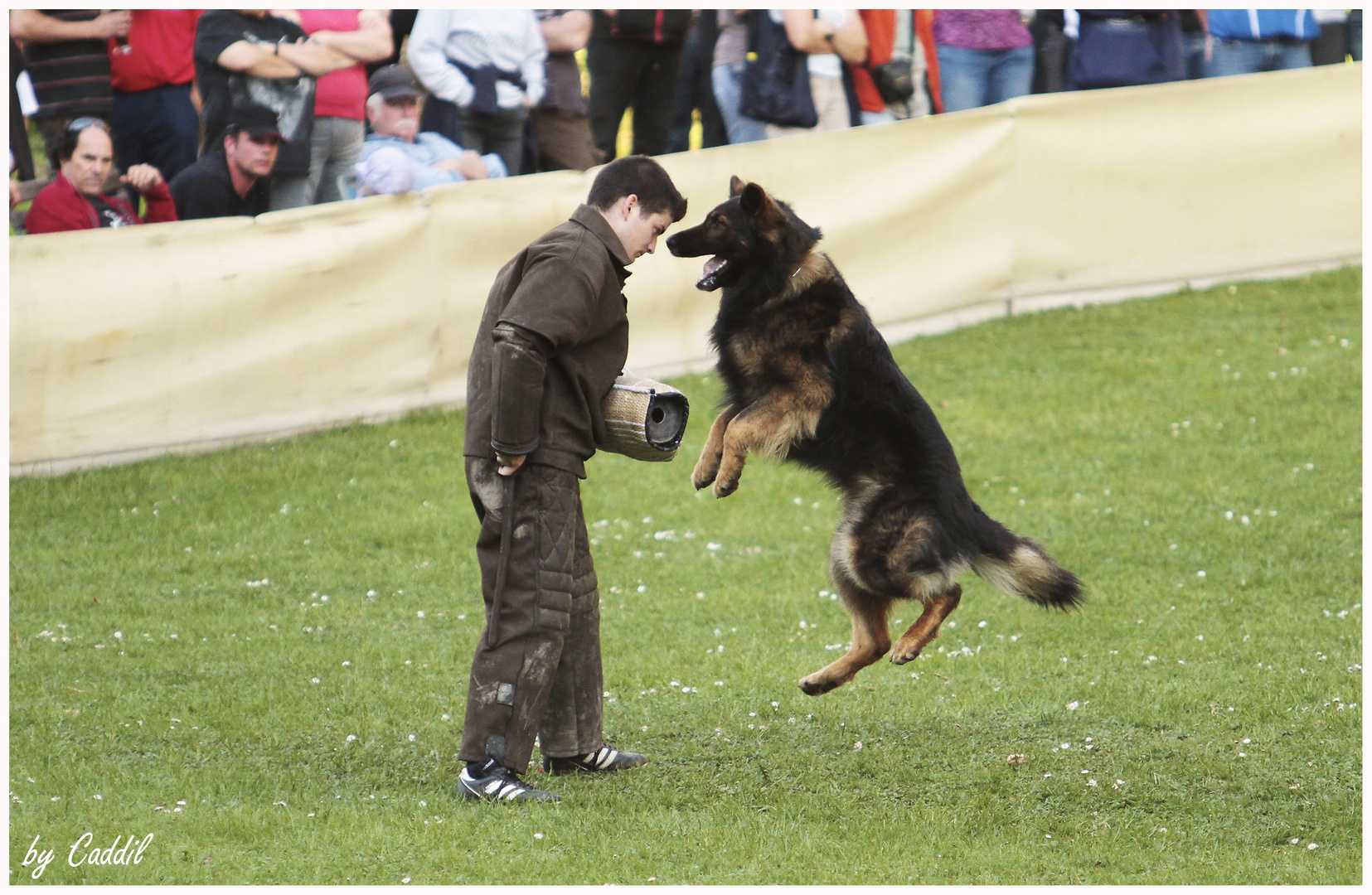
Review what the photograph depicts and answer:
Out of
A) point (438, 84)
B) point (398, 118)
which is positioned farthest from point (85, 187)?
point (438, 84)

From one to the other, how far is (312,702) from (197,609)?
4.82 ft

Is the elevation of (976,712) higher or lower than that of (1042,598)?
lower

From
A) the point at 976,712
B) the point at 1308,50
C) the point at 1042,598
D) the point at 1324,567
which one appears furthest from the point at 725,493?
the point at 1308,50

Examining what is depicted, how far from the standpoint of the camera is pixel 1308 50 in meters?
12.8

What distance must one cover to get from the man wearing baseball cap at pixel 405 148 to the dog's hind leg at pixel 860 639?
5.42m

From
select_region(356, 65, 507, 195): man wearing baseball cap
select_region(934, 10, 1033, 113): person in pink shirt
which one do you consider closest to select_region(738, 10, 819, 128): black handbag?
select_region(934, 10, 1033, 113): person in pink shirt

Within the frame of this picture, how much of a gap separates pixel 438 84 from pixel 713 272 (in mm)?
5246

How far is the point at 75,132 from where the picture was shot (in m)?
8.68

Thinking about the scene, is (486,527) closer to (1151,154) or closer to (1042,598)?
(1042,598)

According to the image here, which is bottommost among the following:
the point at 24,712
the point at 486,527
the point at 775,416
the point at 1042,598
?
the point at 24,712

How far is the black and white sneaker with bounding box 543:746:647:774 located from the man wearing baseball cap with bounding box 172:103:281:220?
5.11m

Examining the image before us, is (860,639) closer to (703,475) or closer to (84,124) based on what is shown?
(703,475)

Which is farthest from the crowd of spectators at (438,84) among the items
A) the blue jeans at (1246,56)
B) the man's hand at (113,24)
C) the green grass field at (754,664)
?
the green grass field at (754,664)

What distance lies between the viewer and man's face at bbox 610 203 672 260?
536 centimetres
